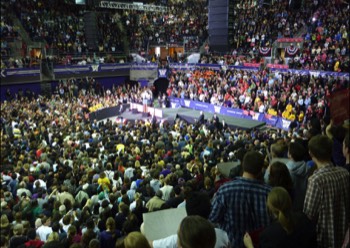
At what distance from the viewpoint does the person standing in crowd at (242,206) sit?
3246 mm

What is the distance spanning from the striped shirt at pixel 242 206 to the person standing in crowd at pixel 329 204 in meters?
0.40

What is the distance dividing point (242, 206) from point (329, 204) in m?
0.78

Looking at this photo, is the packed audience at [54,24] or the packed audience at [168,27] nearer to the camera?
the packed audience at [54,24]

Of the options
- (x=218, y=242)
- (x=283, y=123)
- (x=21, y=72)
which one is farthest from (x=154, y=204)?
(x=21, y=72)

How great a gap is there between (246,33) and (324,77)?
1076 cm

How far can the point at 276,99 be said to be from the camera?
18.8 m

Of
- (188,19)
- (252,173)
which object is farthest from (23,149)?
(188,19)

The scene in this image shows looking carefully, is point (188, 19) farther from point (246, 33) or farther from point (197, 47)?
point (246, 33)

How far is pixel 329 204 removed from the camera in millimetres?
3133

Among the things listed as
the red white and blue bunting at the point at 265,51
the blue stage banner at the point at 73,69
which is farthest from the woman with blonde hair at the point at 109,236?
the blue stage banner at the point at 73,69

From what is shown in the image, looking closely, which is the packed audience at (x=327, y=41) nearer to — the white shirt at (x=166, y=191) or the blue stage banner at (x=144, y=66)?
the blue stage banner at (x=144, y=66)

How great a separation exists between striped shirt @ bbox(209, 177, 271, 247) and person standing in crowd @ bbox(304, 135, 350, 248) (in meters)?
0.40

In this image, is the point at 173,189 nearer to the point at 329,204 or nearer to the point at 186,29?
the point at 329,204

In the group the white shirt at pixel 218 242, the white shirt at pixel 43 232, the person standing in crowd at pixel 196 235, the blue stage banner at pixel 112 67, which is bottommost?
the white shirt at pixel 43 232
